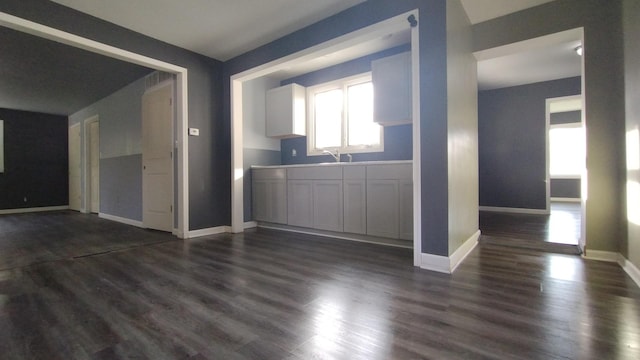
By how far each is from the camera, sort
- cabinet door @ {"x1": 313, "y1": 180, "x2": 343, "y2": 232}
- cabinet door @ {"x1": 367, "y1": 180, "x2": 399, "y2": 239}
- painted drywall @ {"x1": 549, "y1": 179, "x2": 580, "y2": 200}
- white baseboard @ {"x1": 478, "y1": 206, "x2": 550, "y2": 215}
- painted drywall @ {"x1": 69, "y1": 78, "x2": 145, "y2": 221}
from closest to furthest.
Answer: cabinet door @ {"x1": 367, "y1": 180, "x2": 399, "y2": 239} → cabinet door @ {"x1": 313, "y1": 180, "x2": 343, "y2": 232} → painted drywall @ {"x1": 69, "y1": 78, "x2": 145, "y2": 221} → white baseboard @ {"x1": 478, "y1": 206, "x2": 550, "y2": 215} → painted drywall @ {"x1": 549, "y1": 179, "x2": 580, "y2": 200}

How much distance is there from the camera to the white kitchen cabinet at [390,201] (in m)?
3.17

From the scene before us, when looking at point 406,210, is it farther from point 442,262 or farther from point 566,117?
point 566,117

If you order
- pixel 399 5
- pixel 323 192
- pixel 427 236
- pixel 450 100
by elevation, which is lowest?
pixel 427 236

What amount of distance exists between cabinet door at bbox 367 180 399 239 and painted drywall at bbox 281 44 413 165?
774 millimetres

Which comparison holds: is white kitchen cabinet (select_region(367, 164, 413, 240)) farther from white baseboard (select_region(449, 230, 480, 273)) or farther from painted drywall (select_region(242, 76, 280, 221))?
painted drywall (select_region(242, 76, 280, 221))

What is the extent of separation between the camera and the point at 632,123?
2346mm

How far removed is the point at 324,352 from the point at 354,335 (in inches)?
8.1

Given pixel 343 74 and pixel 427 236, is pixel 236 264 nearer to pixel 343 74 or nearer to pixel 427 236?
pixel 427 236

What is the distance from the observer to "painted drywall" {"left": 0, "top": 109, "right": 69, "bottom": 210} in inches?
274

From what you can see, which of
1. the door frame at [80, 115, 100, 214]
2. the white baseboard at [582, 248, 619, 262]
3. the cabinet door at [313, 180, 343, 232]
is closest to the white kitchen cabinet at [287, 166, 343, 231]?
the cabinet door at [313, 180, 343, 232]

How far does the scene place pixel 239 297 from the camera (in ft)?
6.45

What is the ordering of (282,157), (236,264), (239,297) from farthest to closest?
(282,157) → (236,264) → (239,297)

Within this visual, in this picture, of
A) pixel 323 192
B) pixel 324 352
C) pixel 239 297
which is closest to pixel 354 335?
pixel 324 352

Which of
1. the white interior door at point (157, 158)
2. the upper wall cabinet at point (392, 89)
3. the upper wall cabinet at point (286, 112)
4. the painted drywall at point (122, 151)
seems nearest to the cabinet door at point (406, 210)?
the upper wall cabinet at point (392, 89)
